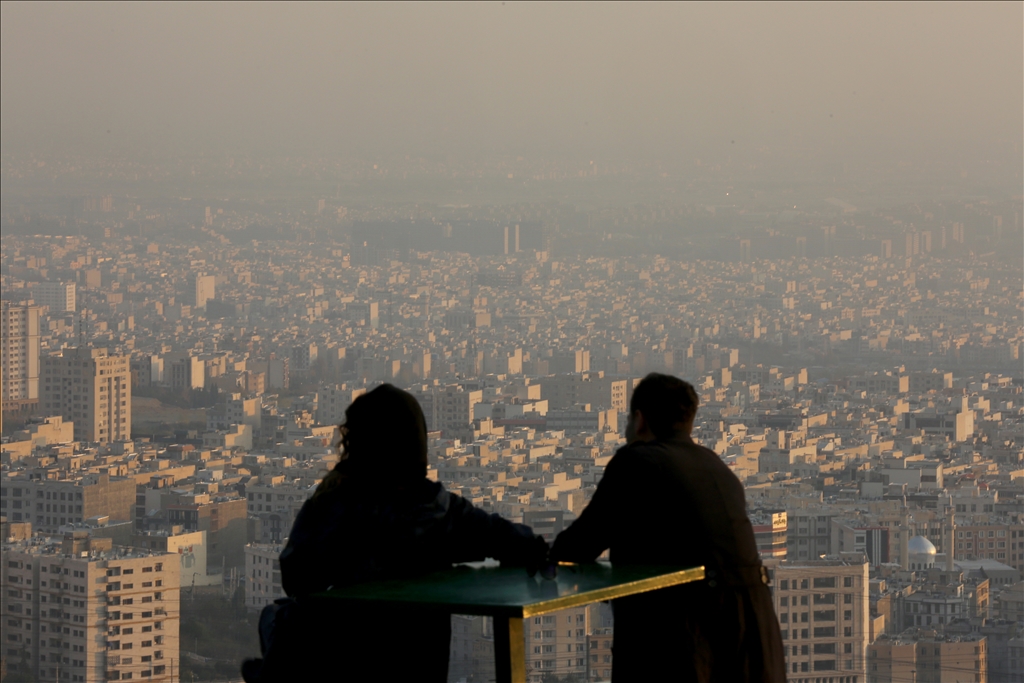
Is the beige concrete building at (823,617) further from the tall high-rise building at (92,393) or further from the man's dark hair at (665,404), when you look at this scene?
the tall high-rise building at (92,393)

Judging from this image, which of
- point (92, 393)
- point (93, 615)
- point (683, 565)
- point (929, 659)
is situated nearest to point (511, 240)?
point (92, 393)

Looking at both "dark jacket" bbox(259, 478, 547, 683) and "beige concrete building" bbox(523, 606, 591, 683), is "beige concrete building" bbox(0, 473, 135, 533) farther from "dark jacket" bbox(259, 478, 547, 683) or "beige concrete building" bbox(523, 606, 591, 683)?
"dark jacket" bbox(259, 478, 547, 683)

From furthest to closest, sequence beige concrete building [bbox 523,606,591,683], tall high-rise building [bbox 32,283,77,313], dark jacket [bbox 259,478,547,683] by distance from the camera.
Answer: tall high-rise building [bbox 32,283,77,313]
beige concrete building [bbox 523,606,591,683]
dark jacket [bbox 259,478,547,683]

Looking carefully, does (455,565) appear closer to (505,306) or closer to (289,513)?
(289,513)

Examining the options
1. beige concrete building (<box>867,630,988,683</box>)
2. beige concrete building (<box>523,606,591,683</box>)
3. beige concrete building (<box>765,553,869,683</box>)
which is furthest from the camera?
beige concrete building (<box>867,630,988,683</box>)

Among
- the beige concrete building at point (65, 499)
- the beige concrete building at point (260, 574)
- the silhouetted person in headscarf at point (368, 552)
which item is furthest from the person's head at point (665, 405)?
the beige concrete building at point (65, 499)

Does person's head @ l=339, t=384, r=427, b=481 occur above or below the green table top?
above

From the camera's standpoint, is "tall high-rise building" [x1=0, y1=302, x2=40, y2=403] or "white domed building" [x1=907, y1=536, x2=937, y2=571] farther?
"tall high-rise building" [x1=0, y1=302, x2=40, y2=403]

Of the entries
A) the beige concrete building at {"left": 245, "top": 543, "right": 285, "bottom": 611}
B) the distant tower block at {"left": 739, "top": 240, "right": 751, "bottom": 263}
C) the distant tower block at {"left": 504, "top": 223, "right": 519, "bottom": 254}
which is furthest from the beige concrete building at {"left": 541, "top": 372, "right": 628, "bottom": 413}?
the beige concrete building at {"left": 245, "top": 543, "right": 285, "bottom": 611}
